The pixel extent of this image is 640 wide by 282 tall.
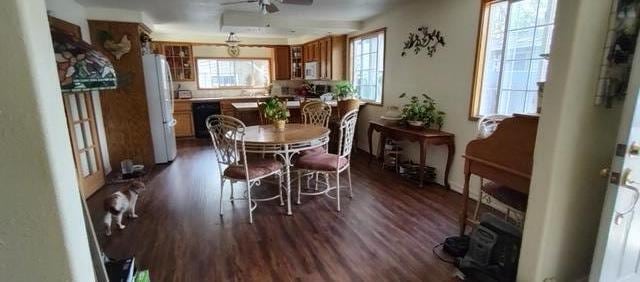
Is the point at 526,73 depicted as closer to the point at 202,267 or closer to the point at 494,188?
the point at 494,188

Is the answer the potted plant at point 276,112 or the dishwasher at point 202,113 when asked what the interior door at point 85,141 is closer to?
the potted plant at point 276,112

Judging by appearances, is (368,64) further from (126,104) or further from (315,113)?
(126,104)

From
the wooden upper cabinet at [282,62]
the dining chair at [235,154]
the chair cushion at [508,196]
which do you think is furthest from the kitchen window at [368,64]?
the chair cushion at [508,196]

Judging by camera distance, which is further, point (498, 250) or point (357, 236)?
point (357, 236)

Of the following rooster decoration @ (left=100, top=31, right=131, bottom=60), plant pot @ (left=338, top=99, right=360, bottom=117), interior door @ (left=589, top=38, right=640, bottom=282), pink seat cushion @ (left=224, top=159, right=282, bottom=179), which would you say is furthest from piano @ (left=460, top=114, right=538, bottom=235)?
rooster decoration @ (left=100, top=31, right=131, bottom=60)

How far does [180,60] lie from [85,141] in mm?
3771

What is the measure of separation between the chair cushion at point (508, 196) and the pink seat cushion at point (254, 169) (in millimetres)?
1807

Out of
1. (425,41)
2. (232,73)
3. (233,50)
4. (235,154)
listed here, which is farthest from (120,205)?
(232,73)

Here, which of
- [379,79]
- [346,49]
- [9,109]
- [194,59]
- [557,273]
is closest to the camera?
[9,109]

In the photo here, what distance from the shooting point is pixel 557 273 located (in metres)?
1.71

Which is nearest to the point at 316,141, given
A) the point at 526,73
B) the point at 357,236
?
the point at 357,236

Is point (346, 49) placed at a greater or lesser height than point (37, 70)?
greater

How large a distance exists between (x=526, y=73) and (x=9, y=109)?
10.8 feet

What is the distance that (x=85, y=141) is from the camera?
3639mm
